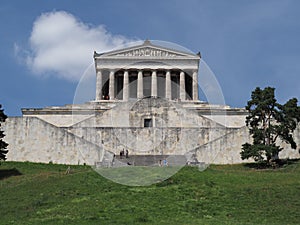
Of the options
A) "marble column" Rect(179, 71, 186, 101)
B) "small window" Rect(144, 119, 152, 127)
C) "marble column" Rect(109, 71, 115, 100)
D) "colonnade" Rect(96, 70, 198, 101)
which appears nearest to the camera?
"small window" Rect(144, 119, 152, 127)

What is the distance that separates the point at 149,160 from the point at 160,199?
1709cm

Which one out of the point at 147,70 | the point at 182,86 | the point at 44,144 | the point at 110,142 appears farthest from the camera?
the point at 147,70

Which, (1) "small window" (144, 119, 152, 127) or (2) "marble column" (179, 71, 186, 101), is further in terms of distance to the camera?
(2) "marble column" (179, 71, 186, 101)

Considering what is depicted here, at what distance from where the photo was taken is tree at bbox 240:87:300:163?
129 feet

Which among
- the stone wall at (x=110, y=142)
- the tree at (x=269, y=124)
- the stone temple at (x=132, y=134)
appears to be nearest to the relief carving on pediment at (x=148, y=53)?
the stone temple at (x=132, y=134)

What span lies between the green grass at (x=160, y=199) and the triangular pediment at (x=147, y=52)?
1803 inches

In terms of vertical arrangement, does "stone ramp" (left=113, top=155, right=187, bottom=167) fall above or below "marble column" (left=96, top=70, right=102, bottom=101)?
below

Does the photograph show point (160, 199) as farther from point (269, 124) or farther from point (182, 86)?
point (182, 86)

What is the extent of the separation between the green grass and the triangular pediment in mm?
45796

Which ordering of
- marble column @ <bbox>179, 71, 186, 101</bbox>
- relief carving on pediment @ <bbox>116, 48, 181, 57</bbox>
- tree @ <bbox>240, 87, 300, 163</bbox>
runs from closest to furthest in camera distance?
tree @ <bbox>240, 87, 300, 163</bbox> → marble column @ <bbox>179, 71, 186, 101</bbox> → relief carving on pediment @ <bbox>116, 48, 181, 57</bbox>

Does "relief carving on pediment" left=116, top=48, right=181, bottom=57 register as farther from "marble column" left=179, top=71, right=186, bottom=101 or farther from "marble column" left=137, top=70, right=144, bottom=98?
"marble column" left=179, top=71, right=186, bottom=101

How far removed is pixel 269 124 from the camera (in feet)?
134

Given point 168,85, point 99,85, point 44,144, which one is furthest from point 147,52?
point 44,144

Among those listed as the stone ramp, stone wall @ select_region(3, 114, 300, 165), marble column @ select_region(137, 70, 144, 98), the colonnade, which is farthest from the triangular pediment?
the stone ramp
